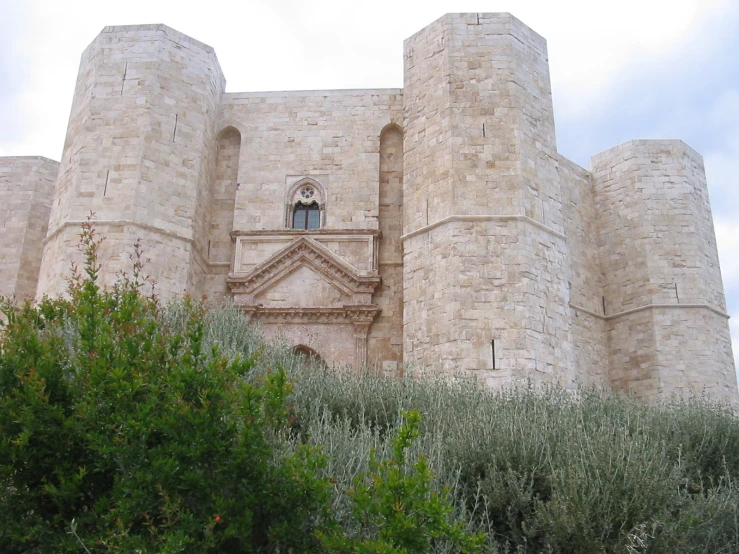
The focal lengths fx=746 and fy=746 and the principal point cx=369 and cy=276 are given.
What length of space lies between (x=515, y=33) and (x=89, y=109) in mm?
7349

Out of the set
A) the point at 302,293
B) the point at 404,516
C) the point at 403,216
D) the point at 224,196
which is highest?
the point at 224,196

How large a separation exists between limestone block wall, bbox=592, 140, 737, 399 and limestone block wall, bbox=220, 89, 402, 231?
5.01 m

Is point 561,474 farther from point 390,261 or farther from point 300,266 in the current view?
point 300,266

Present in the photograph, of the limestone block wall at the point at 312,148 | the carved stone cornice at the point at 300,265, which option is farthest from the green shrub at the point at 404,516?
the limestone block wall at the point at 312,148

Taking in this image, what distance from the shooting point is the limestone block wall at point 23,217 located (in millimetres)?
14018

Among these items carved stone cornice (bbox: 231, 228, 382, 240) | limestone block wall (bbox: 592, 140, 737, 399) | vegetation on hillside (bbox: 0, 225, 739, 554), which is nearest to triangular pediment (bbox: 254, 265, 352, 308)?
carved stone cornice (bbox: 231, 228, 382, 240)

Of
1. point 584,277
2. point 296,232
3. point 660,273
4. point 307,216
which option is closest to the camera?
point 296,232

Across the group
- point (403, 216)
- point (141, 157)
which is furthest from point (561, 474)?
point (141, 157)

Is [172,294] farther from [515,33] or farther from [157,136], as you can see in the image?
[515,33]

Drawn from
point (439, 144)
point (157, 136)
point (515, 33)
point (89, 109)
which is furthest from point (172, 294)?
point (515, 33)

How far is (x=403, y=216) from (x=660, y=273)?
5.34 meters

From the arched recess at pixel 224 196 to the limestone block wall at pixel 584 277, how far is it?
630cm

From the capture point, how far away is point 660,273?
14.2 meters

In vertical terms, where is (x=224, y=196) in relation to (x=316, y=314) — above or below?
above
